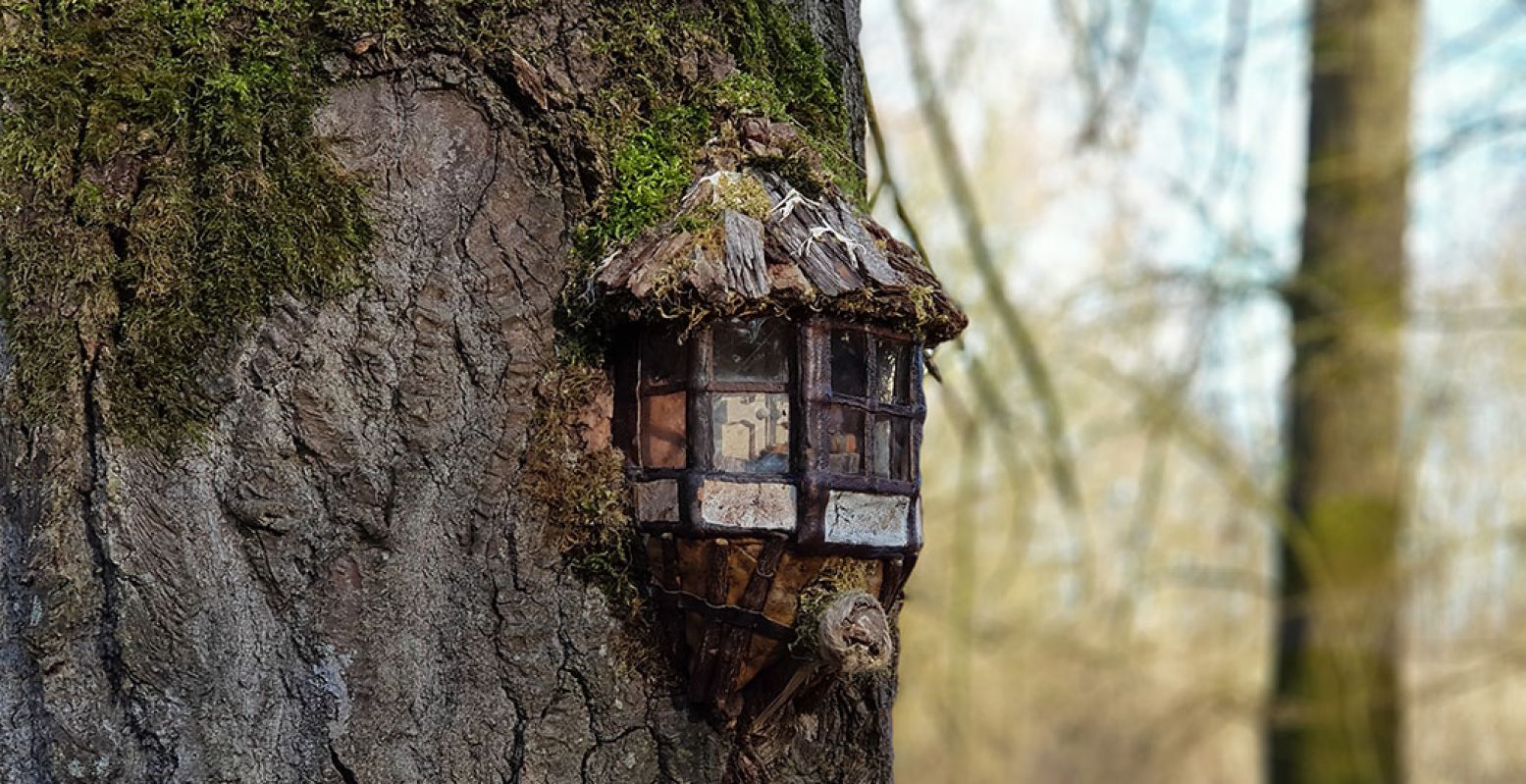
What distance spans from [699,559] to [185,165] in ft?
2.14

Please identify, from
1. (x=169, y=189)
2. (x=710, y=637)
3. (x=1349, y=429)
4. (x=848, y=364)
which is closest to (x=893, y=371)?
(x=848, y=364)

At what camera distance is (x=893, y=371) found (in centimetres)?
155

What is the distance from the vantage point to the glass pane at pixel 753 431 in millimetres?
1443

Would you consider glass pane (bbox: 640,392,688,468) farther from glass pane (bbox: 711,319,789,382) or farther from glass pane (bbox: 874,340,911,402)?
glass pane (bbox: 874,340,911,402)

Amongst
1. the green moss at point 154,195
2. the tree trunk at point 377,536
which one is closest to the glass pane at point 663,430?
the tree trunk at point 377,536

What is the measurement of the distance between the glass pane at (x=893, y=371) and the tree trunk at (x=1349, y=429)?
4.46 metres

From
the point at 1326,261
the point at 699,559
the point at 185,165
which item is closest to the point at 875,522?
the point at 699,559

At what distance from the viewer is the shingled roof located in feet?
4.66

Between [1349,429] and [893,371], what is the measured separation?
486 centimetres

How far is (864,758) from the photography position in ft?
5.64

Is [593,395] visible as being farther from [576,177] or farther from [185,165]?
[185,165]

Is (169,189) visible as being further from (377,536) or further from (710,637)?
(710,637)

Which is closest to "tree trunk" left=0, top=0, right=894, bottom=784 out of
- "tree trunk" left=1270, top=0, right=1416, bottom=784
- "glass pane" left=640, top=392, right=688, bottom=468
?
"glass pane" left=640, top=392, right=688, bottom=468

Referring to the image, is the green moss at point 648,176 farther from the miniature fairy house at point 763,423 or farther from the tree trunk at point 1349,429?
the tree trunk at point 1349,429
